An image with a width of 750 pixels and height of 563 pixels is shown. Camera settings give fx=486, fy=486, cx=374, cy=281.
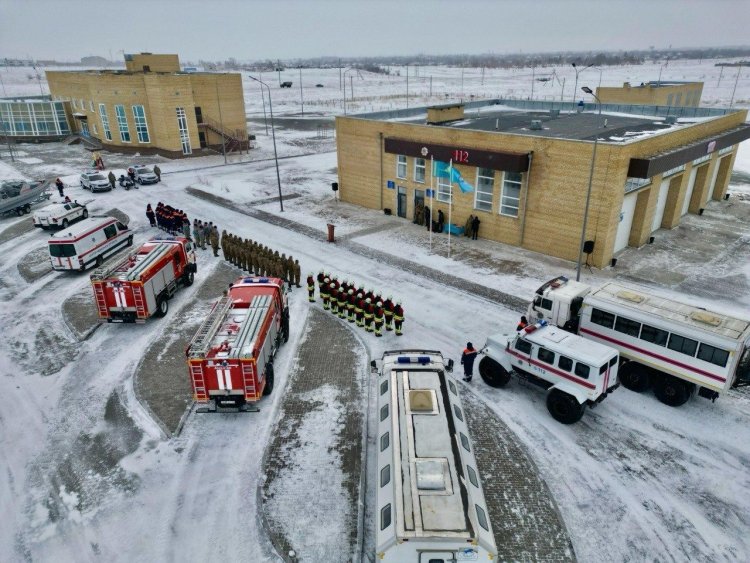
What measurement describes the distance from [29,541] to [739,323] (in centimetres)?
1708

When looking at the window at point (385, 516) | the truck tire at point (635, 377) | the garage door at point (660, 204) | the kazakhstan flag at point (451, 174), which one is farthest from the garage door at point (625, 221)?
the window at point (385, 516)

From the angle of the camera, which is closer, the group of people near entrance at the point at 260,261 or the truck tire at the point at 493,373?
the truck tire at the point at 493,373

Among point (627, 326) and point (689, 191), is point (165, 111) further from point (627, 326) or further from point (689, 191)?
point (627, 326)

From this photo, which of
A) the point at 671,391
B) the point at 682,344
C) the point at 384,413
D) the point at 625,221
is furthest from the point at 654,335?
the point at 625,221

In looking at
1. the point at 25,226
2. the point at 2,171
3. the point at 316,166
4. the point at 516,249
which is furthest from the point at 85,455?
the point at 2,171

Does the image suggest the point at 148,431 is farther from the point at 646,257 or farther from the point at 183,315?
the point at 646,257

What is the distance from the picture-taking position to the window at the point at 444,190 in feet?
87.9

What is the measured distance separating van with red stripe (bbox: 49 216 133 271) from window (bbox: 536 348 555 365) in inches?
772

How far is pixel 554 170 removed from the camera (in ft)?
73.9

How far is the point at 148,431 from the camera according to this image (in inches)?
494

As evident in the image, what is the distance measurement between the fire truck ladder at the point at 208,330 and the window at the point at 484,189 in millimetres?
15243

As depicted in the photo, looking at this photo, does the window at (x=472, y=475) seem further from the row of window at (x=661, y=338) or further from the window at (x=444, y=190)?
the window at (x=444, y=190)

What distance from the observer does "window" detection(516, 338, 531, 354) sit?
13.2m

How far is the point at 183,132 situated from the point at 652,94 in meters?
44.9
